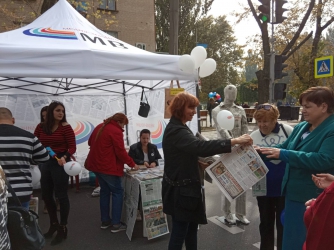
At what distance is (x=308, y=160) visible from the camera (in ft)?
6.11

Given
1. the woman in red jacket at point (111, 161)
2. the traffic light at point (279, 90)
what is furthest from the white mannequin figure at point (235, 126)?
the traffic light at point (279, 90)

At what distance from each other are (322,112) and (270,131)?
871 mm

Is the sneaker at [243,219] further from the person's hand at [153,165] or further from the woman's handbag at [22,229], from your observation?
the woman's handbag at [22,229]

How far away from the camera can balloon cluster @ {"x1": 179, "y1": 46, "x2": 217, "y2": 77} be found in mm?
3420

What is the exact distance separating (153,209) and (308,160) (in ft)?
6.94

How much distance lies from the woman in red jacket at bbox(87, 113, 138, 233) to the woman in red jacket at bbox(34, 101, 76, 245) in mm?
344

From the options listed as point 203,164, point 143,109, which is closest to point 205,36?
point 143,109

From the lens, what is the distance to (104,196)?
12.4 feet

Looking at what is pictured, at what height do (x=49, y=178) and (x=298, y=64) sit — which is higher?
(x=298, y=64)

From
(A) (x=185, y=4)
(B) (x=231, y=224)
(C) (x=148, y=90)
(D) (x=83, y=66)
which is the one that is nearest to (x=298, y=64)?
(A) (x=185, y=4)

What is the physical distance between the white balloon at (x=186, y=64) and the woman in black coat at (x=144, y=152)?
1.32 metres

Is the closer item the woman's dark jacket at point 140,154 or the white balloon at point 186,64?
the white balloon at point 186,64

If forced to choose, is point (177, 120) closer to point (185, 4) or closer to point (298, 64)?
point (298, 64)

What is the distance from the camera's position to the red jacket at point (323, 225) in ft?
3.24
